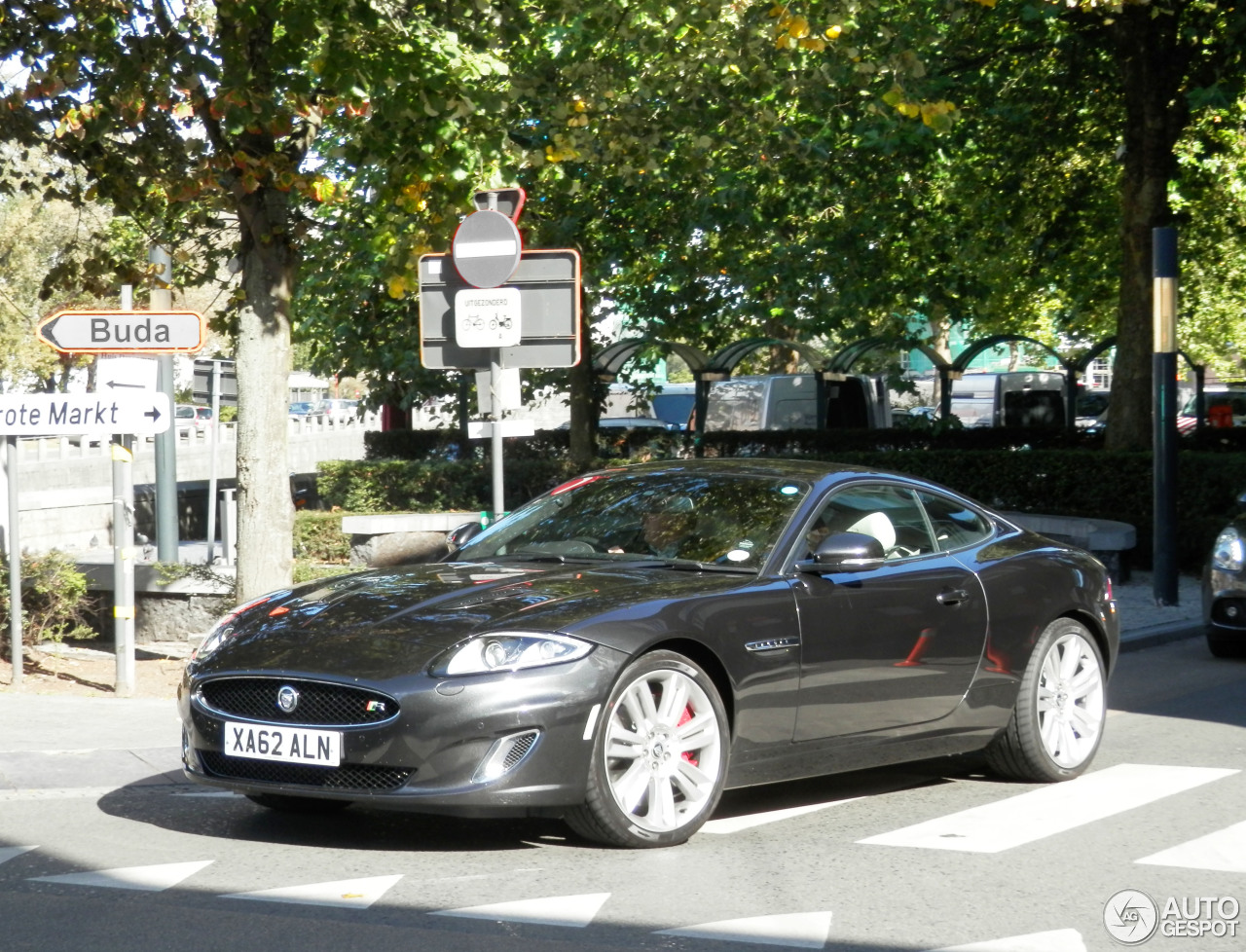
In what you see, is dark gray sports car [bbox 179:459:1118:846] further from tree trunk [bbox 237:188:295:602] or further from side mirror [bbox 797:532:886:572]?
tree trunk [bbox 237:188:295:602]

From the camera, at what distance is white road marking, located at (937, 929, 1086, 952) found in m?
4.64

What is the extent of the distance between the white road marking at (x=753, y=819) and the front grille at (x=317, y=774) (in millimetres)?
1367

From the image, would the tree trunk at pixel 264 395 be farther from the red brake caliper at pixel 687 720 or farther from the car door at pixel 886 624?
the red brake caliper at pixel 687 720

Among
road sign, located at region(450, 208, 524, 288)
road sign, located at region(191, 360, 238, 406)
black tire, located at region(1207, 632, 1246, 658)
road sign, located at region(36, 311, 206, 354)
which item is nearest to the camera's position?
road sign, located at region(450, 208, 524, 288)

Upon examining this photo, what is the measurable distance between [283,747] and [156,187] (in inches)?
386

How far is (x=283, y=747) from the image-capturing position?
5.67 meters

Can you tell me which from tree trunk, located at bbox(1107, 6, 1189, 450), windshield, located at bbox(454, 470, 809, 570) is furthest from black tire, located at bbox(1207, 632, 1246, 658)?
tree trunk, located at bbox(1107, 6, 1189, 450)

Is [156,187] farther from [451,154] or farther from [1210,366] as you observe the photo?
[1210,366]

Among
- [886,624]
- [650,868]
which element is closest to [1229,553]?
[886,624]

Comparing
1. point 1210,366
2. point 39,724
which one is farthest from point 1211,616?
point 1210,366

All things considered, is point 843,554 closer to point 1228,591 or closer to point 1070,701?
point 1070,701

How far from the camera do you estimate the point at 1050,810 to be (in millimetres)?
6781

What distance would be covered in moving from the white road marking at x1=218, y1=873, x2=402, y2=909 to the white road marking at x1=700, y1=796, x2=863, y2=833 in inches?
57.6

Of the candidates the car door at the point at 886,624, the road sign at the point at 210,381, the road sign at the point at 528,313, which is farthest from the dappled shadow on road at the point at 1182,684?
the road sign at the point at 210,381
